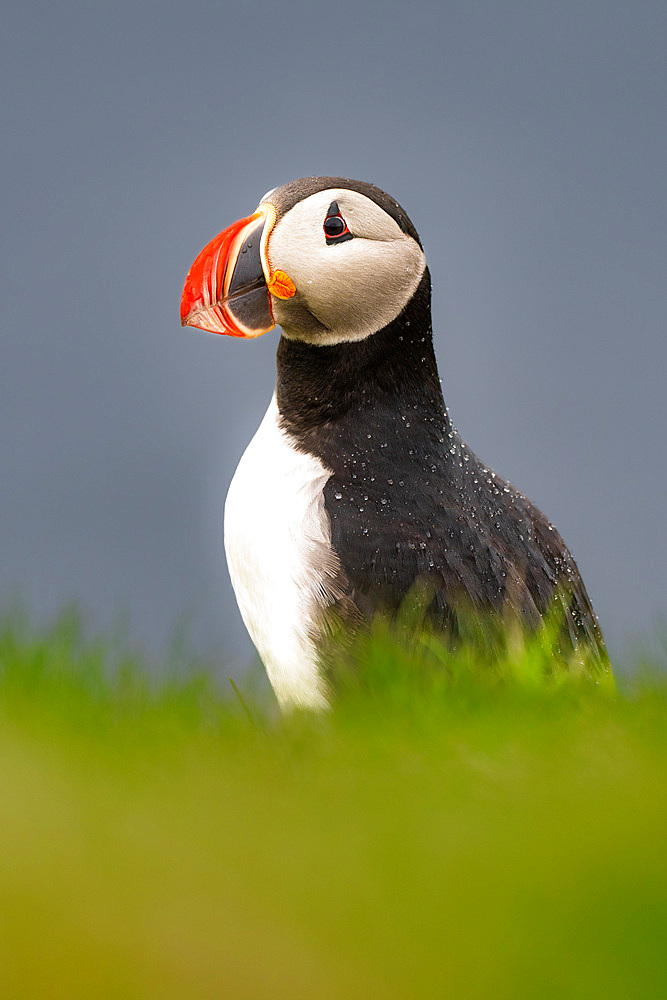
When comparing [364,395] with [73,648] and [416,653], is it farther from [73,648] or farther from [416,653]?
[73,648]

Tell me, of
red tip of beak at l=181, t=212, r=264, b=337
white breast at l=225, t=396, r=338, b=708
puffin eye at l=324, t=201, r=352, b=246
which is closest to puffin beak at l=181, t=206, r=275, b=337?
red tip of beak at l=181, t=212, r=264, b=337

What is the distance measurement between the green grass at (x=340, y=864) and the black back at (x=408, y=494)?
730 millimetres

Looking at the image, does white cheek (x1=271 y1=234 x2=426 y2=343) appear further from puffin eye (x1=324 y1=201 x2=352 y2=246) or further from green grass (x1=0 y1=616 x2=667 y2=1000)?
green grass (x1=0 y1=616 x2=667 y2=1000)

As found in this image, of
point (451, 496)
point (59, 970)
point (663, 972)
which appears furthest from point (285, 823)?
point (451, 496)

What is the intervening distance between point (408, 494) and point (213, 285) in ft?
2.07

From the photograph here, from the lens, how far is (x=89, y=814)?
47.0 inches

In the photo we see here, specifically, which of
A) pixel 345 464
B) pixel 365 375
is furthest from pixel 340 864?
pixel 365 375

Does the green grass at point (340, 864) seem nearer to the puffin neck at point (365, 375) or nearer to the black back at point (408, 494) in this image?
the black back at point (408, 494)

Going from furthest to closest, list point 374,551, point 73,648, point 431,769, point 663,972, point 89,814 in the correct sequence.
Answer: point 374,551 < point 73,648 < point 431,769 < point 89,814 < point 663,972

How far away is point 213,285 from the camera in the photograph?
8.14ft

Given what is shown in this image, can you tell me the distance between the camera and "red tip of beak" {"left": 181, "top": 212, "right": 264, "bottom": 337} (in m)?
2.46

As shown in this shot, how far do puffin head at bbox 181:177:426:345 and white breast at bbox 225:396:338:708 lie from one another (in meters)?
0.29

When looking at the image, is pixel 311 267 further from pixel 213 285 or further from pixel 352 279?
pixel 213 285

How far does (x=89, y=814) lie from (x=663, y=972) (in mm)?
593
